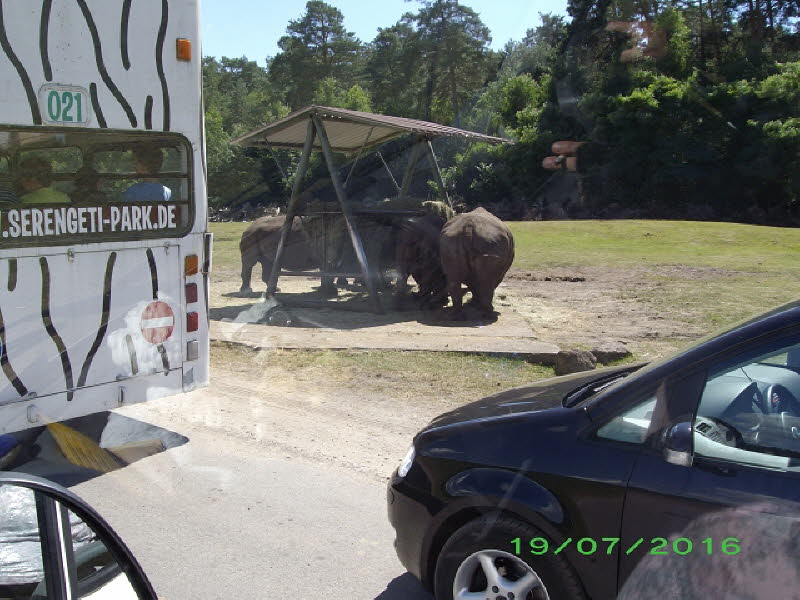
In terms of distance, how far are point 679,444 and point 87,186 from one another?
4.82 meters

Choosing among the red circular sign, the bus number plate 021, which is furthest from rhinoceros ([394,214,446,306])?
the bus number plate 021

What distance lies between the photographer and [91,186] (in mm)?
6098

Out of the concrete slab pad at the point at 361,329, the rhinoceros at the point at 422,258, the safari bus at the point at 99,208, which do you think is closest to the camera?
the safari bus at the point at 99,208

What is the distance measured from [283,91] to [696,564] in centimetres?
5919

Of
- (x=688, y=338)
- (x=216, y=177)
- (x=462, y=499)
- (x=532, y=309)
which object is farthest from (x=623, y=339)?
(x=216, y=177)

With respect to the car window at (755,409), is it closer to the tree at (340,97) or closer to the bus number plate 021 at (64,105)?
the bus number plate 021 at (64,105)

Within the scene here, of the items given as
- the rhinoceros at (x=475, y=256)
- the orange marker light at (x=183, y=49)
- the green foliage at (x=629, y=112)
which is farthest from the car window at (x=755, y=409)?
the green foliage at (x=629, y=112)

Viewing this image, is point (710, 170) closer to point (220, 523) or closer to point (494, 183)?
point (494, 183)

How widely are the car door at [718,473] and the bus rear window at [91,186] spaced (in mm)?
4497

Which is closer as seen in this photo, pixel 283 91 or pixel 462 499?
pixel 462 499

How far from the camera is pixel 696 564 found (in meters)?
2.76

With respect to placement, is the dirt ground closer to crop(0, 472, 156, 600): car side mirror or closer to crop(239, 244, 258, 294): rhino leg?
crop(239, 244, 258, 294): rhino leg

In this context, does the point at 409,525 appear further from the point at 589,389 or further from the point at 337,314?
the point at 337,314

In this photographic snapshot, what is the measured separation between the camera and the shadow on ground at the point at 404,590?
414 centimetres
